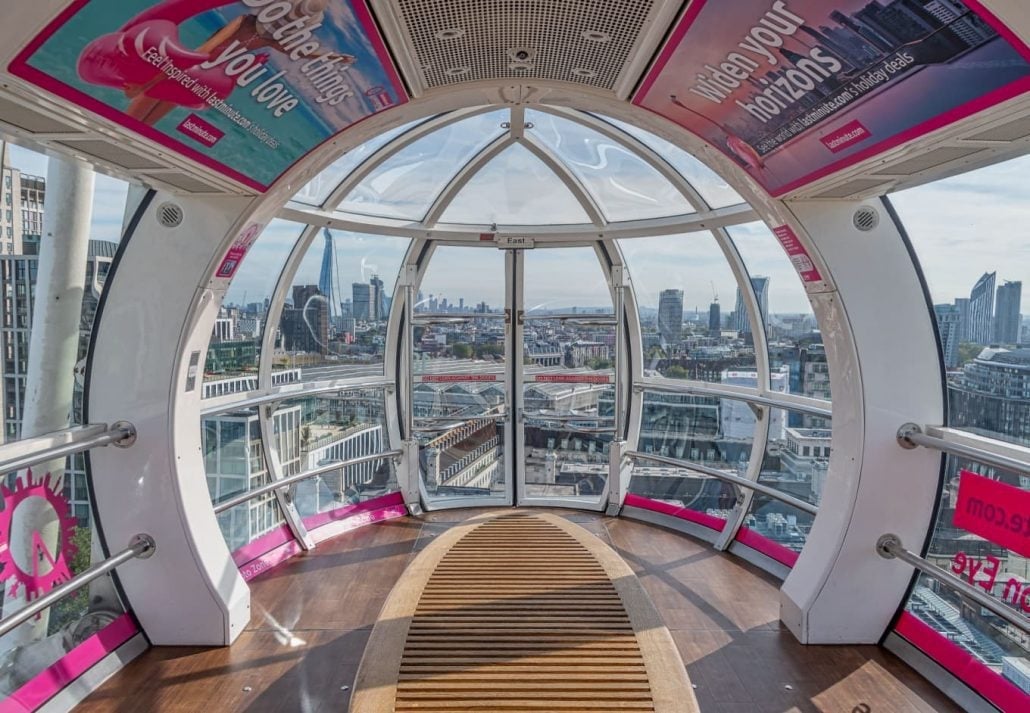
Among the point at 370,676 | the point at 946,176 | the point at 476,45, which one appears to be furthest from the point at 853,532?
the point at 476,45

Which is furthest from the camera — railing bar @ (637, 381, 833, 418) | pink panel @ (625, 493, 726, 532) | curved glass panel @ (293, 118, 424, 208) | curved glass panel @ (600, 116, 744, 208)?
pink panel @ (625, 493, 726, 532)

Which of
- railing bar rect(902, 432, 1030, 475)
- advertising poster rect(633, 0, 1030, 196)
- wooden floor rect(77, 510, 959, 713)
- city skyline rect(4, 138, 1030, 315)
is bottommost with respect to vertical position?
wooden floor rect(77, 510, 959, 713)

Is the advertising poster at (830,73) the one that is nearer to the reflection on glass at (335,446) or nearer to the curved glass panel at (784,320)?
the curved glass panel at (784,320)

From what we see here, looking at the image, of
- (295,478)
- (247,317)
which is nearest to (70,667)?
(295,478)

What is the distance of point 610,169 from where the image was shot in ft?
19.4

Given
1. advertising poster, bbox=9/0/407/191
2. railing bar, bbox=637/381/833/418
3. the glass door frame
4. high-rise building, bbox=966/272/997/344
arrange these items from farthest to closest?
the glass door frame → railing bar, bbox=637/381/833/418 → high-rise building, bbox=966/272/997/344 → advertising poster, bbox=9/0/407/191

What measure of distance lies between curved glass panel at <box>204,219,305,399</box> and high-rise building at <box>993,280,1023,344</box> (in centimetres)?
531

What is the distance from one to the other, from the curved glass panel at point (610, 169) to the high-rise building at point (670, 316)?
2.99 feet

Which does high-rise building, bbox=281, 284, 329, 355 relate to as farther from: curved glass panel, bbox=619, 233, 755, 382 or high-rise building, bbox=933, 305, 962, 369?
high-rise building, bbox=933, 305, 962, 369

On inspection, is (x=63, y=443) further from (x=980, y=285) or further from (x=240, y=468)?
(x=980, y=285)

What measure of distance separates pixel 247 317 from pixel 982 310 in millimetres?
5609

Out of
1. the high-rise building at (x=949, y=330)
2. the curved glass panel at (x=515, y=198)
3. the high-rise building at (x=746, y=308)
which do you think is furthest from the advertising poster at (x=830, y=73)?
the curved glass panel at (x=515, y=198)

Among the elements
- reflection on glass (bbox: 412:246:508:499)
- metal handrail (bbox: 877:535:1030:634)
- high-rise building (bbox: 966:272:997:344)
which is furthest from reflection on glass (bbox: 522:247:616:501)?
high-rise building (bbox: 966:272:997:344)

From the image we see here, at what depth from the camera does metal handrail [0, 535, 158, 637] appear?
2766 millimetres
